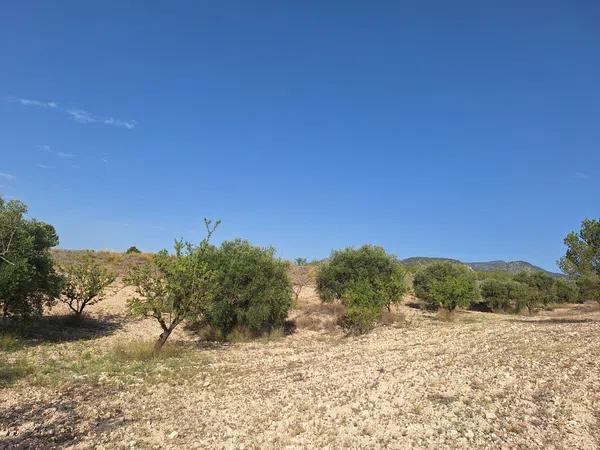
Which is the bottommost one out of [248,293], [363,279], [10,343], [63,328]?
[10,343]

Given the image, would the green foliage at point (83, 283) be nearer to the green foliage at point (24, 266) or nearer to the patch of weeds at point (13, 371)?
the green foliage at point (24, 266)

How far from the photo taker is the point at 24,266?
18.6m

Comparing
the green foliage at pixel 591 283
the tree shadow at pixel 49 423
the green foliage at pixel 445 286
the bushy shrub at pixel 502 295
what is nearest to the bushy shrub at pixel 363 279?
the green foliage at pixel 445 286

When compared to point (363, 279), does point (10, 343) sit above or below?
below

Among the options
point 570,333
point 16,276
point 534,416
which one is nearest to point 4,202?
point 16,276

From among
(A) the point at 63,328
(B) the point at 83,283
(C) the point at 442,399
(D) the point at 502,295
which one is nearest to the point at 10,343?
(A) the point at 63,328

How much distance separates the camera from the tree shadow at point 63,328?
19.9m

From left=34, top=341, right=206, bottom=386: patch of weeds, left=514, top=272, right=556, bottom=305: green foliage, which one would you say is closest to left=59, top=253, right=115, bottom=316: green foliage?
left=34, top=341, right=206, bottom=386: patch of weeds

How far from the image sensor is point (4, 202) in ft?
64.0

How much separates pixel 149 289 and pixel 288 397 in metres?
8.90

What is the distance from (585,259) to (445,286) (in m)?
9.32

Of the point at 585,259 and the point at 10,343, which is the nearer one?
the point at 10,343

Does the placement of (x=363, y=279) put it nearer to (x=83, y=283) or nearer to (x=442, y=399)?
(x=83, y=283)

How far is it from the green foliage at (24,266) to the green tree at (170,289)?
15.9 feet
